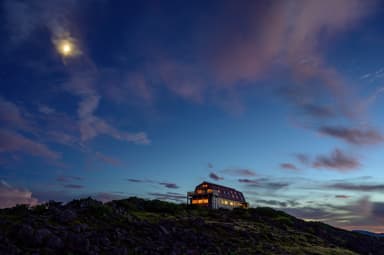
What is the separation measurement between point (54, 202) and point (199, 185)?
241 ft

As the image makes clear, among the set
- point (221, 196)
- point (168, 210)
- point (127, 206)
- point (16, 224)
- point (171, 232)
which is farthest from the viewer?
point (221, 196)

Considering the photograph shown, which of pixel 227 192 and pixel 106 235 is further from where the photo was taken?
pixel 227 192

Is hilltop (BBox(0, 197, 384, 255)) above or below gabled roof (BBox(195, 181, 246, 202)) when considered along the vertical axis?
below

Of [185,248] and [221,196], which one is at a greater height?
[221,196]

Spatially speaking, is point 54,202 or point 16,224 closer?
point 16,224

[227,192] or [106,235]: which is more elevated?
[227,192]

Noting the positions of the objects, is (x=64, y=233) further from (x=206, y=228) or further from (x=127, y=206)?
(x=127, y=206)

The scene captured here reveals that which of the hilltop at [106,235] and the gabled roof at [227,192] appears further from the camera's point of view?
the gabled roof at [227,192]

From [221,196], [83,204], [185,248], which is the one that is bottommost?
[185,248]

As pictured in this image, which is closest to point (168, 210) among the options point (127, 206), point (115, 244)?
point (127, 206)

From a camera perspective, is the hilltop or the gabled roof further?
the gabled roof

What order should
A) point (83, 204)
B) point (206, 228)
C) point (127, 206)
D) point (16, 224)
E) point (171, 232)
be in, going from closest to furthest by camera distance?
1. point (16, 224)
2. point (171, 232)
3. point (83, 204)
4. point (206, 228)
5. point (127, 206)

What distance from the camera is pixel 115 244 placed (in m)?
14.4

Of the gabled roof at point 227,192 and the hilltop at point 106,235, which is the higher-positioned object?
the gabled roof at point 227,192
